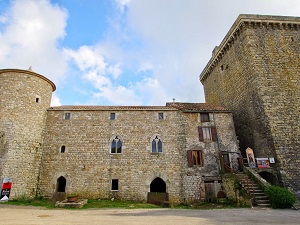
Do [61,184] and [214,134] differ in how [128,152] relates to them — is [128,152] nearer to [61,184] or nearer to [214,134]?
[61,184]

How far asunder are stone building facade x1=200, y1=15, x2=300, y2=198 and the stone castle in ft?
0.33

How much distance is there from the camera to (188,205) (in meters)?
16.3

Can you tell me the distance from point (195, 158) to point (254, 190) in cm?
540

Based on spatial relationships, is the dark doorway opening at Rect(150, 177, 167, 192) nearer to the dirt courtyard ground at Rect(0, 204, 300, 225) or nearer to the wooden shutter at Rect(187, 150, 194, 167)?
the wooden shutter at Rect(187, 150, 194, 167)

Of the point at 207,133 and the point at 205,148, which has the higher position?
the point at 207,133

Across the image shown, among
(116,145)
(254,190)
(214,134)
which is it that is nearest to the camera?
(254,190)

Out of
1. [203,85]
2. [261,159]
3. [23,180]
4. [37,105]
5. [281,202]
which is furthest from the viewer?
[203,85]

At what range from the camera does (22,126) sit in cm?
1717

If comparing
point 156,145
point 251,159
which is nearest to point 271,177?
point 251,159

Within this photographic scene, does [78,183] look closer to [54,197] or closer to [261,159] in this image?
[54,197]

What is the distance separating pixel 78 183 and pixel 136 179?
5.02 meters

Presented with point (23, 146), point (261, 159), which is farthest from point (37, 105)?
point (261, 159)

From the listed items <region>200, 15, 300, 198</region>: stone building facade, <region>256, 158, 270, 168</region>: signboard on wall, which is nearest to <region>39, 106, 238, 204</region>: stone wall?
<region>256, 158, 270, 168</region>: signboard on wall

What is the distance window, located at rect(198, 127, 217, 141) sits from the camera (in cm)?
1920
